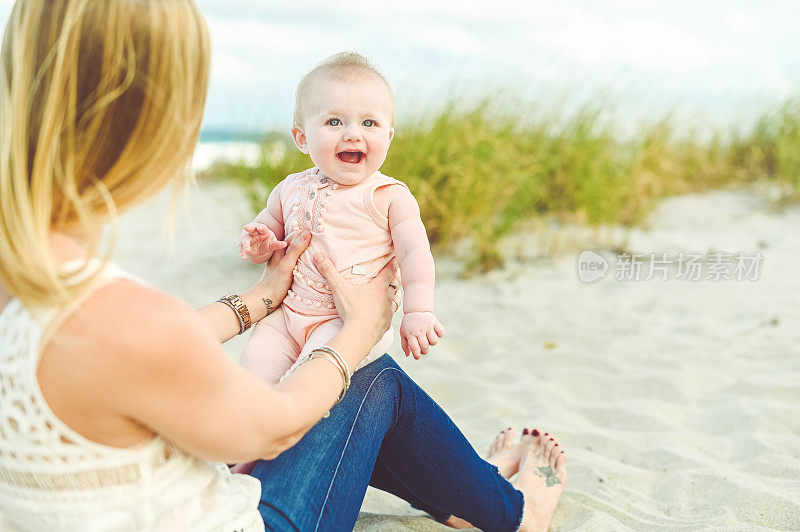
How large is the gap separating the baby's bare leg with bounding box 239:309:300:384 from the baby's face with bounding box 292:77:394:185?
0.43 meters

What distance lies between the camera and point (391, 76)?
2.20 metres

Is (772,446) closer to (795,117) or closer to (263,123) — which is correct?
(263,123)

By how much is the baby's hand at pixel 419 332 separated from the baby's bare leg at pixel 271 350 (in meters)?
0.37

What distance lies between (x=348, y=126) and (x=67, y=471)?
43.5 inches

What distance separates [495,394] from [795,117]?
581 centimetres

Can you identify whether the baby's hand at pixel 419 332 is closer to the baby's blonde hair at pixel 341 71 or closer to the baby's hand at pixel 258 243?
the baby's hand at pixel 258 243

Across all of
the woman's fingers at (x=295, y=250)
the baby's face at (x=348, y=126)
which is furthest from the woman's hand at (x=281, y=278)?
the baby's face at (x=348, y=126)

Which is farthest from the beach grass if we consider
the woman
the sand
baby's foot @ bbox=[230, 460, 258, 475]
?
the woman

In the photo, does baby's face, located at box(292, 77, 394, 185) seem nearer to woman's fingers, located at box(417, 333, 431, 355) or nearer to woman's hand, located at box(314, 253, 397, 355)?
woman's hand, located at box(314, 253, 397, 355)

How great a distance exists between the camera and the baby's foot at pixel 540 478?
2.34 m

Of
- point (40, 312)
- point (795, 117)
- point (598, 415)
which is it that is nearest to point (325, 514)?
point (40, 312)

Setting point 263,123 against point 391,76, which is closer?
point 391,76

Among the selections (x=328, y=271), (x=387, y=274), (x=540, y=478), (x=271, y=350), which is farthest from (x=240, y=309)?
(x=540, y=478)

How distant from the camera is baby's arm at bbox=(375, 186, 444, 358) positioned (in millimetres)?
1846
